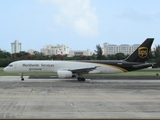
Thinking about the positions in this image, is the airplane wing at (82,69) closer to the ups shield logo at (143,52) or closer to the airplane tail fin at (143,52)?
the airplane tail fin at (143,52)

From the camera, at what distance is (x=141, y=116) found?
1199cm

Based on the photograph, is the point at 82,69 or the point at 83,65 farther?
the point at 83,65

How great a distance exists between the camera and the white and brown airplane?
127ft

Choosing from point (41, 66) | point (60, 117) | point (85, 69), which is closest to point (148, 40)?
point (85, 69)

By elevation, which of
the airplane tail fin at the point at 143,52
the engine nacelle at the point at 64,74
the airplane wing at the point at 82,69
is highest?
the airplane tail fin at the point at 143,52

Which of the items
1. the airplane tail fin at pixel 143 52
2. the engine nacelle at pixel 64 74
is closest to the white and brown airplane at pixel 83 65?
the airplane tail fin at pixel 143 52

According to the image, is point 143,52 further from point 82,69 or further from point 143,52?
point 82,69

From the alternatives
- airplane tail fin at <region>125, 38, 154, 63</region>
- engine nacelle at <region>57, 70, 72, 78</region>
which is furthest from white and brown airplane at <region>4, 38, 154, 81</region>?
engine nacelle at <region>57, 70, 72, 78</region>

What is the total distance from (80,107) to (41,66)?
989 inches

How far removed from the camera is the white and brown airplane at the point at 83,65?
127 feet

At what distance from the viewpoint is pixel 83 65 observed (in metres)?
40.0

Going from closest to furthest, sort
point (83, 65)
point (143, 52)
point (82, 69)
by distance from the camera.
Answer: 1. point (82, 69)
2. point (143, 52)
3. point (83, 65)

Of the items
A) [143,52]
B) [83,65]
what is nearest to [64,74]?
[83,65]

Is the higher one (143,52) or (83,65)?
(143,52)
